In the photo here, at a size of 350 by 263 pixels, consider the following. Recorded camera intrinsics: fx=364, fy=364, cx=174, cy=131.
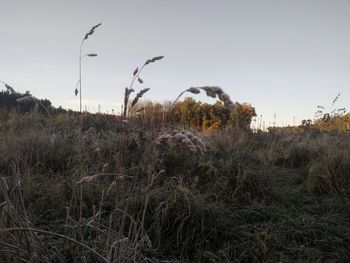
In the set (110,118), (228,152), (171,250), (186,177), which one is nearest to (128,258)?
(171,250)

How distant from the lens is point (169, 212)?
2697 mm

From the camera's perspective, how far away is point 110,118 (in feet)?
30.6

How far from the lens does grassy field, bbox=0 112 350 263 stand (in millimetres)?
1773

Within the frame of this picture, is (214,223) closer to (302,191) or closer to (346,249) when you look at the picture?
(346,249)

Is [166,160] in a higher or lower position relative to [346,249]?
higher

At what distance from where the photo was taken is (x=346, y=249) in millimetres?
2564

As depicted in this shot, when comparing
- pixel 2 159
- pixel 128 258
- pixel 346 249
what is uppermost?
pixel 2 159

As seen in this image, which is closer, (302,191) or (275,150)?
(302,191)

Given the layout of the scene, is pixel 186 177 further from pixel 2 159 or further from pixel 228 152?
pixel 2 159

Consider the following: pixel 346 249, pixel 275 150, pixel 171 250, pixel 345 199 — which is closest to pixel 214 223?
pixel 171 250

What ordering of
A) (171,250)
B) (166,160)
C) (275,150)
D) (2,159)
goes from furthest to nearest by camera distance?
(275,150)
(166,160)
(2,159)
(171,250)

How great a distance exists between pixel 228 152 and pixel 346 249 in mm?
3014

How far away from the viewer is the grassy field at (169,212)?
177 centimetres

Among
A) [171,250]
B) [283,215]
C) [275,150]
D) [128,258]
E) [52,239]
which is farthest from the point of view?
[275,150]
